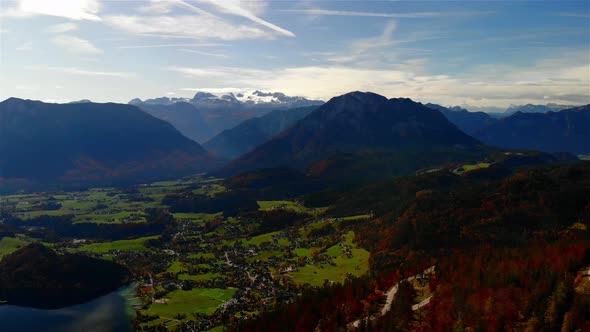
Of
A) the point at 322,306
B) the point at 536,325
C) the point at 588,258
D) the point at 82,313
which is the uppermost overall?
the point at 588,258

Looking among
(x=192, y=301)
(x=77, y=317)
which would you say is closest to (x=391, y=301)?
(x=192, y=301)

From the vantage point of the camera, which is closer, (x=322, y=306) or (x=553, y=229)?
(x=322, y=306)

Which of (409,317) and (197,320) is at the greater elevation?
(409,317)

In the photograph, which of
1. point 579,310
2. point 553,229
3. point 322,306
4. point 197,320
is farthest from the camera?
point 553,229

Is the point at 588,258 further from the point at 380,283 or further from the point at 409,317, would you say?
the point at 380,283

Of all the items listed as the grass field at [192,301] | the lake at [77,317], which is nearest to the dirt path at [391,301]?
the grass field at [192,301]

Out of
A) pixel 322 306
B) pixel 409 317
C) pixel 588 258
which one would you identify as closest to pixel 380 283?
pixel 322 306

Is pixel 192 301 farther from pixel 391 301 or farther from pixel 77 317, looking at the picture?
pixel 391 301

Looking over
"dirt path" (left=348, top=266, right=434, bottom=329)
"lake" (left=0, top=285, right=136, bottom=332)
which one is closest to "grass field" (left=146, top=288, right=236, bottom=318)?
"lake" (left=0, top=285, right=136, bottom=332)

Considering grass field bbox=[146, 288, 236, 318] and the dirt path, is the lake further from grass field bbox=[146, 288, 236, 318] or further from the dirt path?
the dirt path
